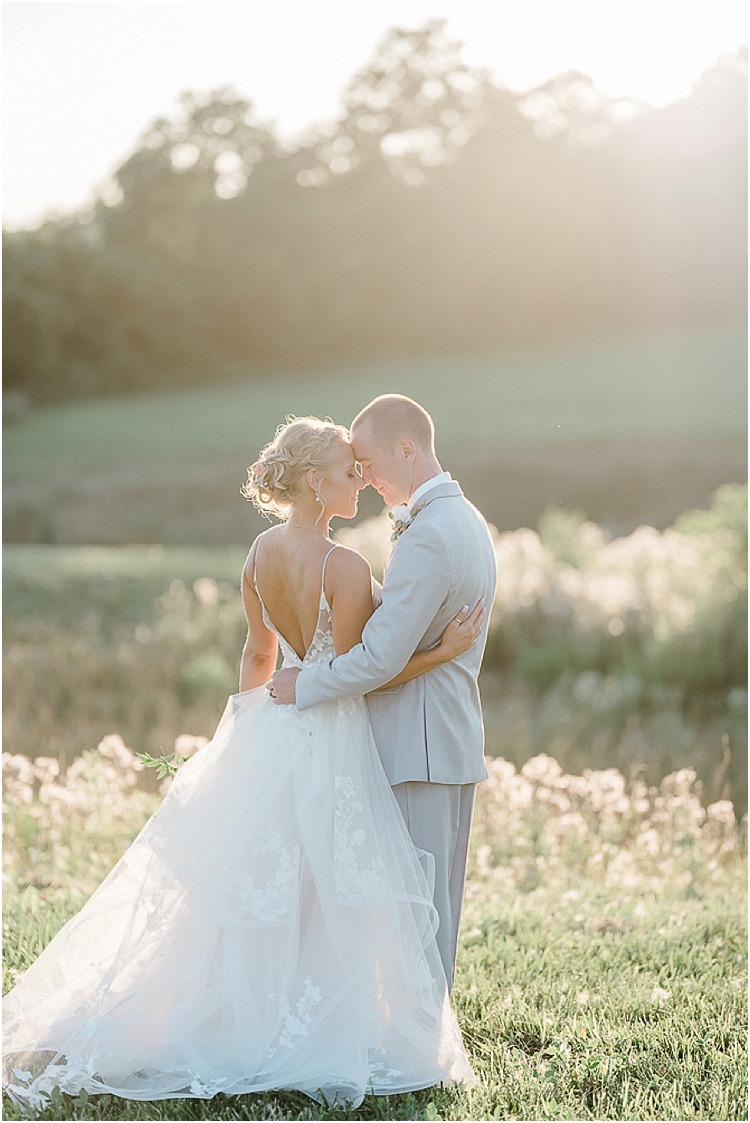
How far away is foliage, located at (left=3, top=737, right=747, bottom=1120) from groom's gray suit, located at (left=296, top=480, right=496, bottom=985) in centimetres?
53

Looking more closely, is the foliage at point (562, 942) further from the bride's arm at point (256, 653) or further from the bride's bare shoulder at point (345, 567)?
the bride's bare shoulder at point (345, 567)

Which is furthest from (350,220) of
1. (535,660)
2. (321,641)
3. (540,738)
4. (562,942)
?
(321,641)

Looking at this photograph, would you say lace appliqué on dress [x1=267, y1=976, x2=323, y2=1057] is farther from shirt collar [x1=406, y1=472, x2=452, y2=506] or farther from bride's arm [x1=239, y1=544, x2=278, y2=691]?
shirt collar [x1=406, y1=472, x2=452, y2=506]

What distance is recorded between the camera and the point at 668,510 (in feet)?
70.6

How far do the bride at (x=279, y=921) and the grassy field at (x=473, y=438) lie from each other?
1626 cm

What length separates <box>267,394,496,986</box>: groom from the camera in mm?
3914

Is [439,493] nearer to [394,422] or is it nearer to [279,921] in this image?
[394,422]

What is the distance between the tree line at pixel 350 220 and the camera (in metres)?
28.1

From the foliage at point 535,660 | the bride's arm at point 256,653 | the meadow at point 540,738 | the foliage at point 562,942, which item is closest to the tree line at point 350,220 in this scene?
the meadow at point 540,738

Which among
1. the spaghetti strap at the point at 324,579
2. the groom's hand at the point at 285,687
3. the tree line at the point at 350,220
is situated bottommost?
the groom's hand at the point at 285,687

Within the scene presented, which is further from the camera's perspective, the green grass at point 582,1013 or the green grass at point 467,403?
the green grass at point 467,403

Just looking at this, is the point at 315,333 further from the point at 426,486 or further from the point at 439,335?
the point at 426,486

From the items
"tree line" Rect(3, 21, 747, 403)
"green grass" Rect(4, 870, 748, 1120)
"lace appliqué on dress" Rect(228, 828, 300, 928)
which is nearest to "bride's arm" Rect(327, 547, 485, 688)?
"lace appliqué on dress" Rect(228, 828, 300, 928)

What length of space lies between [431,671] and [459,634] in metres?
0.18
